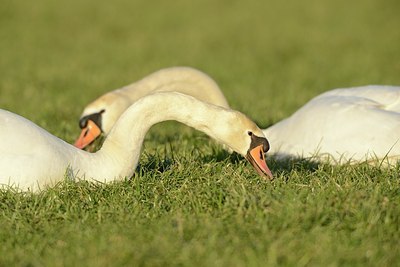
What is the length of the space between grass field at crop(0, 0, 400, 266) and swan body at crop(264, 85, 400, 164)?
32cm

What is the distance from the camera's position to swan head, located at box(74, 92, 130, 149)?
24.1 ft

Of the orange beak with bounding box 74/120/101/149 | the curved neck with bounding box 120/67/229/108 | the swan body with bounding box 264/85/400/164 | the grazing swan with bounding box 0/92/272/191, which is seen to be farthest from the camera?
the curved neck with bounding box 120/67/229/108

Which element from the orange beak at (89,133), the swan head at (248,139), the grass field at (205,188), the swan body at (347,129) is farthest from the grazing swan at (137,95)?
the swan head at (248,139)

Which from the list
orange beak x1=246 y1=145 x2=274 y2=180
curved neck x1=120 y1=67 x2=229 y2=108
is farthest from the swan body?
orange beak x1=246 y1=145 x2=274 y2=180

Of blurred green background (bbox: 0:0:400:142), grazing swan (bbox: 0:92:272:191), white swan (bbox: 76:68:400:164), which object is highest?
grazing swan (bbox: 0:92:272:191)

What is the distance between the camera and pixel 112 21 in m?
20.7

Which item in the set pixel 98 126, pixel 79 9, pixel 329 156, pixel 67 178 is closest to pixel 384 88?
pixel 329 156

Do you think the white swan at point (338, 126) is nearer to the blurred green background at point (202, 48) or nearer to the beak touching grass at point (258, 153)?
the blurred green background at point (202, 48)

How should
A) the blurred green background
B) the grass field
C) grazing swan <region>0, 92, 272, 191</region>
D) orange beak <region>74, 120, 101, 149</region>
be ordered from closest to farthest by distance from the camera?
the grass field → grazing swan <region>0, 92, 272, 191</region> → orange beak <region>74, 120, 101, 149</region> → the blurred green background

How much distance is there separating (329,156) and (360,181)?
45.0 inches

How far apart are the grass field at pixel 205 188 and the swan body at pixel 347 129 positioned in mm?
317

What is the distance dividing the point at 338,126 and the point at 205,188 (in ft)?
6.47

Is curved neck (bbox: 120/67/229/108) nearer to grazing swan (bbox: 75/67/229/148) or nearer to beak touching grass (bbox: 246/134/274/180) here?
grazing swan (bbox: 75/67/229/148)

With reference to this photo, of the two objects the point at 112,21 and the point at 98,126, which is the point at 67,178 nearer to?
the point at 98,126
